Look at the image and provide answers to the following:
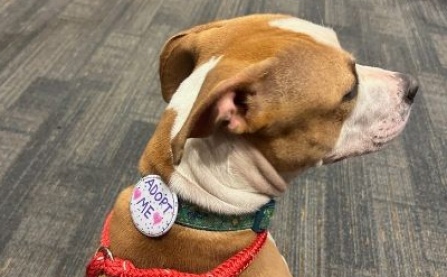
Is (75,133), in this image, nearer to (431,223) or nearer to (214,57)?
(214,57)

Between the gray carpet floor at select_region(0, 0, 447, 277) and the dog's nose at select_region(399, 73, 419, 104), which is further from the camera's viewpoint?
the gray carpet floor at select_region(0, 0, 447, 277)

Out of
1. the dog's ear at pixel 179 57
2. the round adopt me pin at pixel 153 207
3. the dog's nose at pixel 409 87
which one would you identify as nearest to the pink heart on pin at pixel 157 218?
→ the round adopt me pin at pixel 153 207

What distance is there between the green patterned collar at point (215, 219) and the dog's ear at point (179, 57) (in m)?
0.34

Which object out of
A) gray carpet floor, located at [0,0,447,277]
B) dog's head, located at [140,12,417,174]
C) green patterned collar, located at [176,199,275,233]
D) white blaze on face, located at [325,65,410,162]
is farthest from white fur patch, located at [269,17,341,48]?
gray carpet floor, located at [0,0,447,277]

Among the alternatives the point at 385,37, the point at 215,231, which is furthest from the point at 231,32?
the point at 385,37

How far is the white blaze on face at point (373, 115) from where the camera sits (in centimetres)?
124

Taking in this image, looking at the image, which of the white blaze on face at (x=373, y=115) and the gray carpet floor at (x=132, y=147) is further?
the gray carpet floor at (x=132, y=147)

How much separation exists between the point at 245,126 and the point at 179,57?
28 cm

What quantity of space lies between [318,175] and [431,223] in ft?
1.39

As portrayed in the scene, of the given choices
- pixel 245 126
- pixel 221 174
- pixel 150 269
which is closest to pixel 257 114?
pixel 245 126

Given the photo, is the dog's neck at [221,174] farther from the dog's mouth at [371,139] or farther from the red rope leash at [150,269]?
the dog's mouth at [371,139]

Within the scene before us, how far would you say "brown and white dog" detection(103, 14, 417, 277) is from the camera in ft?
3.46

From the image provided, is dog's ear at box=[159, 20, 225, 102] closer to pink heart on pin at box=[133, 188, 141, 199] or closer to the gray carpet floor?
pink heart on pin at box=[133, 188, 141, 199]

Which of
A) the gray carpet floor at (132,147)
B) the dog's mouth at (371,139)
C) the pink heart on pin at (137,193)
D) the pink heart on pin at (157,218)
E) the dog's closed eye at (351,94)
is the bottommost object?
the gray carpet floor at (132,147)
